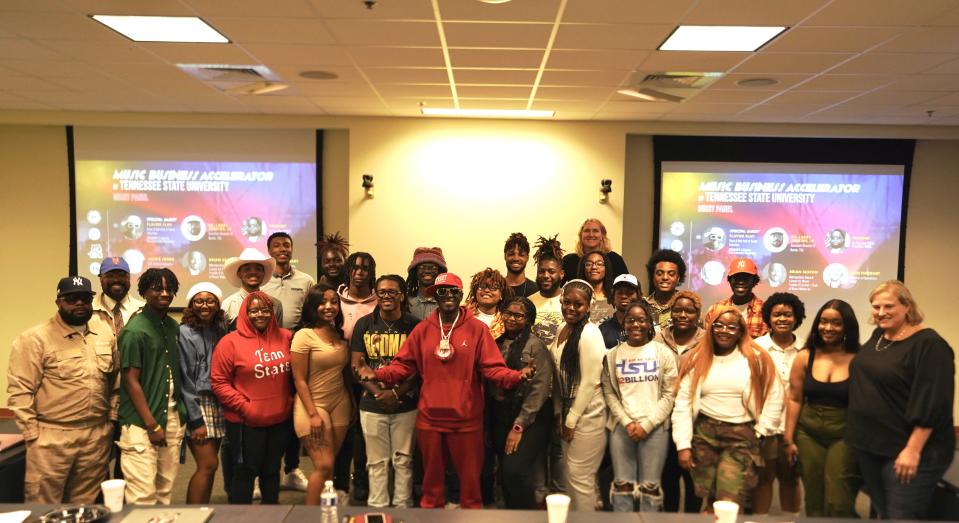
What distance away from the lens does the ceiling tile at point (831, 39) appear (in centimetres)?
349

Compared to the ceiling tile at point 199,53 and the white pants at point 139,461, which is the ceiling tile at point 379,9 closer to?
the ceiling tile at point 199,53

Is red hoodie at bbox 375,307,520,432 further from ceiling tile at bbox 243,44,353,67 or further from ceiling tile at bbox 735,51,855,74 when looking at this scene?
ceiling tile at bbox 735,51,855,74

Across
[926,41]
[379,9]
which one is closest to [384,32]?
[379,9]

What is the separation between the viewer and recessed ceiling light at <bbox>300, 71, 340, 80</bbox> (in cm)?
461

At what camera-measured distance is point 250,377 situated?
3.30 metres

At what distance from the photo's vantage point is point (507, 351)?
338 cm

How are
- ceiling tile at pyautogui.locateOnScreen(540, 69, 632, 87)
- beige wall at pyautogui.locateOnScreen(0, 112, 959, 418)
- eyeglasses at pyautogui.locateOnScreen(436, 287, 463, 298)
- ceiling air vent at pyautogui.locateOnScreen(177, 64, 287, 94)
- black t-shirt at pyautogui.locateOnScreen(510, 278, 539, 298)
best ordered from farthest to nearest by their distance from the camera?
beige wall at pyautogui.locateOnScreen(0, 112, 959, 418) < ceiling air vent at pyautogui.locateOnScreen(177, 64, 287, 94) < ceiling tile at pyautogui.locateOnScreen(540, 69, 632, 87) < black t-shirt at pyautogui.locateOnScreen(510, 278, 539, 298) < eyeglasses at pyautogui.locateOnScreen(436, 287, 463, 298)

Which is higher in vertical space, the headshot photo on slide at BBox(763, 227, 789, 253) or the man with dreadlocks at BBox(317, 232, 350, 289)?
the headshot photo on slide at BBox(763, 227, 789, 253)

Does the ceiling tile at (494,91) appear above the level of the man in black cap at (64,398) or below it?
above

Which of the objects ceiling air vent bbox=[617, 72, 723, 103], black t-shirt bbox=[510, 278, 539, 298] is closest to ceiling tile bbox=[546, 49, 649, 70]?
ceiling air vent bbox=[617, 72, 723, 103]

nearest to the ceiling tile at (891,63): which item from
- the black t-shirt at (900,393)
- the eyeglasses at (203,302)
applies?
the black t-shirt at (900,393)

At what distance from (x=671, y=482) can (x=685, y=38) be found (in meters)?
2.54

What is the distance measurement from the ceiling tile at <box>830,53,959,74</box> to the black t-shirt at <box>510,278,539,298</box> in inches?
98.0

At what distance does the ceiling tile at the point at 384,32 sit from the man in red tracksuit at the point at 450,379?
4.62 ft
